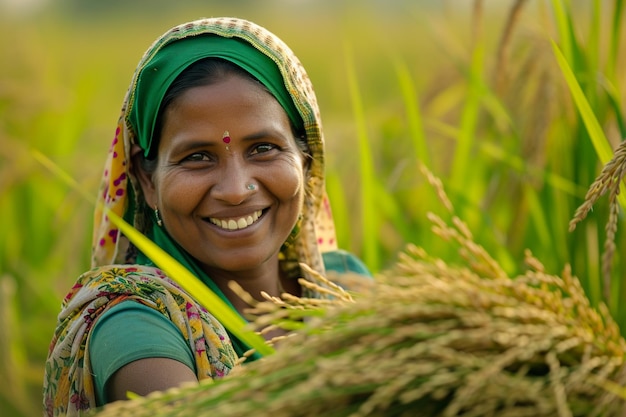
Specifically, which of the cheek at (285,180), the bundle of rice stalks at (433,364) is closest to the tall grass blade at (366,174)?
the cheek at (285,180)

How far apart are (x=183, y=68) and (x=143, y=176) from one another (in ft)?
1.30

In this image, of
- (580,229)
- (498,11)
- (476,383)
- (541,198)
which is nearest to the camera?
(476,383)

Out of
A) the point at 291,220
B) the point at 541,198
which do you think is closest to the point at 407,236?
the point at 541,198

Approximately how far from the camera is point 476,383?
1.43 m

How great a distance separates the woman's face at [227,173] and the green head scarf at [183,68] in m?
0.04

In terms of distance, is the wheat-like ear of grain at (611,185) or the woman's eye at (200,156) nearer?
the wheat-like ear of grain at (611,185)

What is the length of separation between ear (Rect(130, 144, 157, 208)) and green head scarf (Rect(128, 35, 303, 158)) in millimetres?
105

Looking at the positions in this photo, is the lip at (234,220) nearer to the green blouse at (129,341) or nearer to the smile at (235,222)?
the smile at (235,222)

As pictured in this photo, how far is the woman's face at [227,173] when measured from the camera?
2666 millimetres

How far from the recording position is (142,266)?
104 inches

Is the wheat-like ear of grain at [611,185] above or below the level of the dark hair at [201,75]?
below

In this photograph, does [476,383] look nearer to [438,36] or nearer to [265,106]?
[265,106]

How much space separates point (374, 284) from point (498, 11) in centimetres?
622

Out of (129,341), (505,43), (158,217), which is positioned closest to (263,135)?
(158,217)
